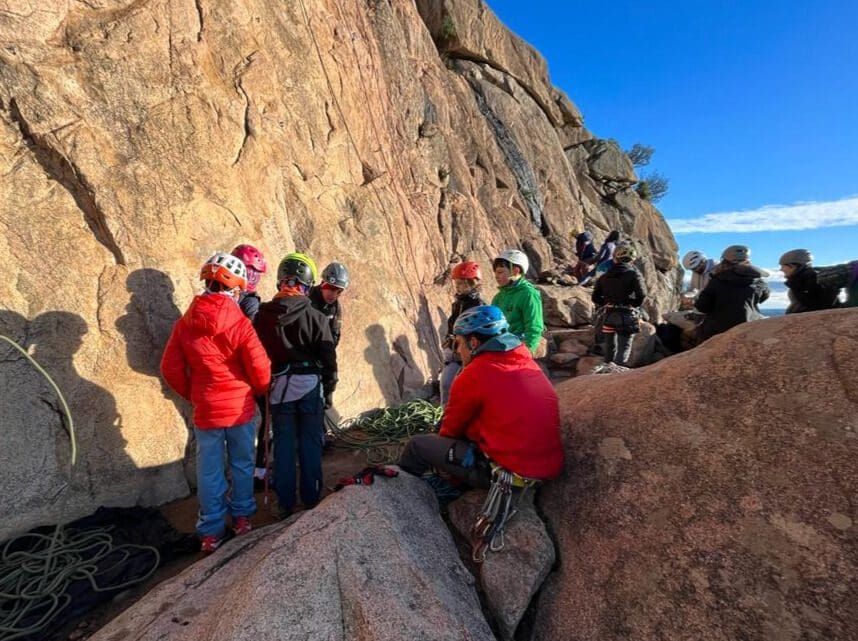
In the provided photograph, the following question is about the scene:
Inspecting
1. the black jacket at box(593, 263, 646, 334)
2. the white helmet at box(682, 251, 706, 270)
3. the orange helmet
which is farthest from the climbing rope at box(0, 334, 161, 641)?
the white helmet at box(682, 251, 706, 270)

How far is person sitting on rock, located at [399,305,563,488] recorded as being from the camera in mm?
3203

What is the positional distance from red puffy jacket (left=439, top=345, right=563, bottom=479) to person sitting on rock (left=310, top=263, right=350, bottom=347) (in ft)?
8.99

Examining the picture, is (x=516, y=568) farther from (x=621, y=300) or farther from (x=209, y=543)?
(x=621, y=300)

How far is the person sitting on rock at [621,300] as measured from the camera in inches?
276

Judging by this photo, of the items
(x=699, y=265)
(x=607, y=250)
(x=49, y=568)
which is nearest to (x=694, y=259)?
(x=699, y=265)

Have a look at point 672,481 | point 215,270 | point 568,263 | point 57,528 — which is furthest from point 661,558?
point 568,263

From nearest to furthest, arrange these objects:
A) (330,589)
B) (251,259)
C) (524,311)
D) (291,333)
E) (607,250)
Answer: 1. (330,589)
2. (291,333)
3. (251,259)
4. (524,311)
5. (607,250)

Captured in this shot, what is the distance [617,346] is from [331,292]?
536 cm

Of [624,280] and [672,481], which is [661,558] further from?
[624,280]

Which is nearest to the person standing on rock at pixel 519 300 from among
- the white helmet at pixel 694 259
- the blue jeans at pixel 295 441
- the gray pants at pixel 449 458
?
the gray pants at pixel 449 458

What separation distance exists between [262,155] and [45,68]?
2506mm

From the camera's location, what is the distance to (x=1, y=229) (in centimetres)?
367

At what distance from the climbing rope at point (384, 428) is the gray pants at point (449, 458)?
6.11 ft

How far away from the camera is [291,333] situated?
13.1 ft
